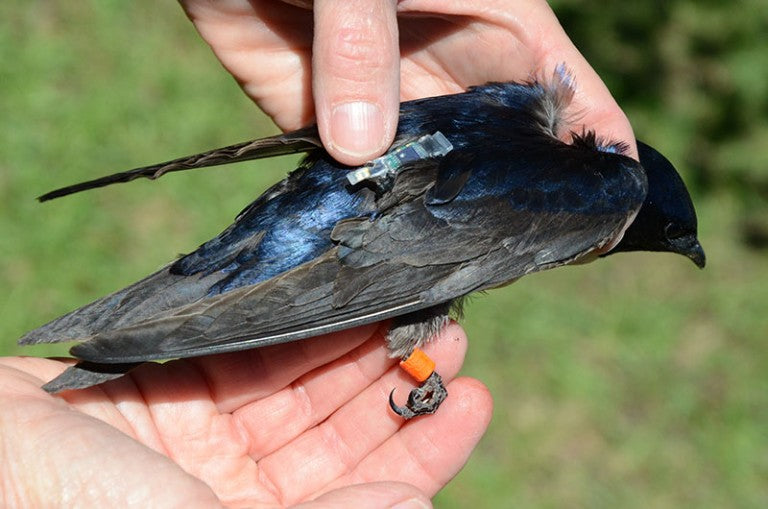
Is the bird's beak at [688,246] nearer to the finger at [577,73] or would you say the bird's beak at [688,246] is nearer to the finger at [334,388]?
the finger at [577,73]

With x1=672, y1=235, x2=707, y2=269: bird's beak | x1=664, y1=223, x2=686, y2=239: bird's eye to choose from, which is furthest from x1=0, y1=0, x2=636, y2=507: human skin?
x1=672, y1=235, x2=707, y2=269: bird's beak

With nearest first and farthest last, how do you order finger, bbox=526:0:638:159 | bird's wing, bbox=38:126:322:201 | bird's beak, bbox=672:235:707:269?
1. bird's wing, bbox=38:126:322:201
2. finger, bbox=526:0:638:159
3. bird's beak, bbox=672:235:707:269

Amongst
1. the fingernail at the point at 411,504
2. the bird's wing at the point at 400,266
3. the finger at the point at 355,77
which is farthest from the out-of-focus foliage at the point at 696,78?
the fingernail at the point at 411,504

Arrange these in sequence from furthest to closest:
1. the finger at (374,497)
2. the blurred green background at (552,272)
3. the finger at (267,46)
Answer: the blurred green background at (552,272), the finger at (267,46), the finger at (374,497)

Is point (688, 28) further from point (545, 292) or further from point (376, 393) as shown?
point (376, 393)

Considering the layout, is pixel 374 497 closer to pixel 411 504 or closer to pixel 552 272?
pixel 411 504

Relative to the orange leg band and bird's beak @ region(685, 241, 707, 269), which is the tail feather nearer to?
the orange leg band

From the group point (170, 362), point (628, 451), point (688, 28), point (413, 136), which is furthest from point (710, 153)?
point (170, 362)
